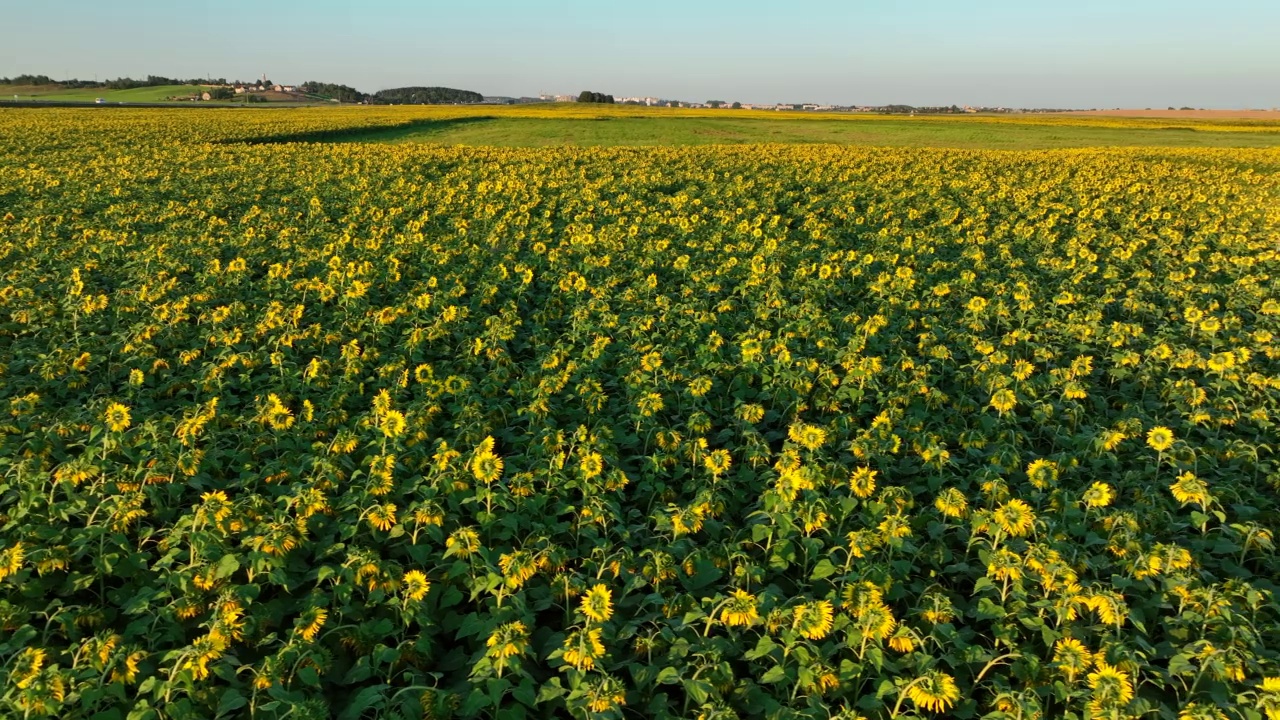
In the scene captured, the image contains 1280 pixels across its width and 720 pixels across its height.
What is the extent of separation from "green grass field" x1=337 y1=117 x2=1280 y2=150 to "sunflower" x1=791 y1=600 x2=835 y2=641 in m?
39.7

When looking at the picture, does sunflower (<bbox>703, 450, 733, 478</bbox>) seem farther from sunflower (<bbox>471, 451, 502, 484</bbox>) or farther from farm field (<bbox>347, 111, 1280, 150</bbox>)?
farm field (<bbox>347, 111, 1280, 150</bbox>)

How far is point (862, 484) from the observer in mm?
4750

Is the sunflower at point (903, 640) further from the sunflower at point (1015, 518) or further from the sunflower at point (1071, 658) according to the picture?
the sunflower at point (1015, 518)

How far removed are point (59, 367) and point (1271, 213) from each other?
84.1 feet

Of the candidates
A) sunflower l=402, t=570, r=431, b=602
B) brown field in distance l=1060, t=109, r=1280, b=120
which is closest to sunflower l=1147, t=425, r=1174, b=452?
sunflower l=402, t=570, r=431, b=602

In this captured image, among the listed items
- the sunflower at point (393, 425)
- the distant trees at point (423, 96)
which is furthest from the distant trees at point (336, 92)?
the sunflower at point (393, 425)

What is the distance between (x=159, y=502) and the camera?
14.5 feet

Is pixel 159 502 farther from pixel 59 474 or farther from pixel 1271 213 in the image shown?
pixel 1271 213

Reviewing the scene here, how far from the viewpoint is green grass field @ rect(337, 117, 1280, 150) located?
4350 cm

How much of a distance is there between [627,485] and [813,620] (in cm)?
236

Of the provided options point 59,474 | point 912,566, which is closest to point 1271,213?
point 912,566

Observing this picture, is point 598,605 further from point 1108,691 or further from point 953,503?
point 953,503

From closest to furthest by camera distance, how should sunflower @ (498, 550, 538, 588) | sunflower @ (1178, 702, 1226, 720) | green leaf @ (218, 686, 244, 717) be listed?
sunflower @ (1178, 702, 1226, 720), green leaf @ (218, 686, 244, 717), sunflower @ (498, 550, 538, 588)

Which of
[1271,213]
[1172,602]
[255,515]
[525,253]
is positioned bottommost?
[1172,602]
